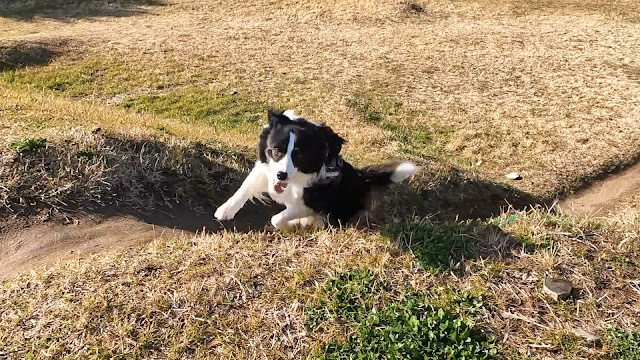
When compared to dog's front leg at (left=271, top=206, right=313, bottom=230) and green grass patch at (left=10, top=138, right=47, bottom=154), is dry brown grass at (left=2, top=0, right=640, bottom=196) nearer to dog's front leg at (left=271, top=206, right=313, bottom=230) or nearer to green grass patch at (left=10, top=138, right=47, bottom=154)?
dog's front leg at (left=271, top=206, right=313, bottom=230)

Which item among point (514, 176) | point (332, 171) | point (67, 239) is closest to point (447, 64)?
point (514, 176)

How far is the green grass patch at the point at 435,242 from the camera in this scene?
11.9ft

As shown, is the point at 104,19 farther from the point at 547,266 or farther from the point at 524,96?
the point at 547,266

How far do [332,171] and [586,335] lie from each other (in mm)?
2266

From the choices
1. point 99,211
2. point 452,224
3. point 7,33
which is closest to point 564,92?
point 452,224

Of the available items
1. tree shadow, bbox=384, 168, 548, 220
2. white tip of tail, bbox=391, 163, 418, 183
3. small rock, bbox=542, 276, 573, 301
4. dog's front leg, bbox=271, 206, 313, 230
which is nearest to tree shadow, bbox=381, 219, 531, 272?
small rock, bbox=542, 276, 573, 301

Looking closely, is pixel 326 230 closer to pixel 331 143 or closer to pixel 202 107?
pixel 331 143

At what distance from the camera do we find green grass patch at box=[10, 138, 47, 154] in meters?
4.70

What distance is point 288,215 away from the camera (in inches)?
179

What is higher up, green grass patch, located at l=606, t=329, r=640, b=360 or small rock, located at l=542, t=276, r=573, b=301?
small rock, located at l=542, t=276, r=573, b=301

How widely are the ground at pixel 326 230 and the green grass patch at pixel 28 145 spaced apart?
44 mm

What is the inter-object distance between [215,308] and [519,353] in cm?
172

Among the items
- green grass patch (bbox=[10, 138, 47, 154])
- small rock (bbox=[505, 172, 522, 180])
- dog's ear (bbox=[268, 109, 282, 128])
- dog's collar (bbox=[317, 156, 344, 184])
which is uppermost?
dog's ear (bbox=[268, 109, 282, 128])

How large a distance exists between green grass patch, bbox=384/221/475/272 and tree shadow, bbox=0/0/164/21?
1527cm
